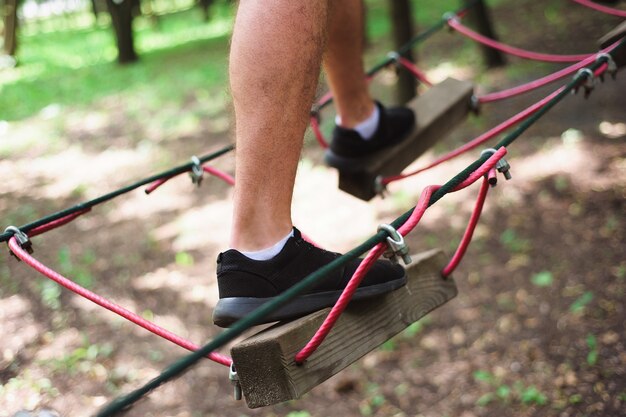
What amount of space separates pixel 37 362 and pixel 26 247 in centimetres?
163

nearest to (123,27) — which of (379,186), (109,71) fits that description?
(109,71)

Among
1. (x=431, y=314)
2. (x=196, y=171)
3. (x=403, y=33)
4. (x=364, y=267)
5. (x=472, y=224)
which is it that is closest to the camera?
(x=364, y=267)

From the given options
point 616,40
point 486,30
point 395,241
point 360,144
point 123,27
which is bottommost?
point 123,27

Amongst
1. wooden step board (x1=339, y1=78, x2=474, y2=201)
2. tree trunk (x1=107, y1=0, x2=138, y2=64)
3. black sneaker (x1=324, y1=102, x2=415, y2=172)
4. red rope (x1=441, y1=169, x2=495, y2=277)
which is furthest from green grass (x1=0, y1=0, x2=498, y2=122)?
red rope (x1=441, y1=169, x2=495, y2=277)

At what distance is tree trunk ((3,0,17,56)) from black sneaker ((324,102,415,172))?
11003mm

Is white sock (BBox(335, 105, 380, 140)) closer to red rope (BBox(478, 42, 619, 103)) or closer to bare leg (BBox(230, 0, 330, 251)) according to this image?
red rope (BBox(478, 42, 619, 103))

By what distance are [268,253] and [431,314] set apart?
7.33 ft

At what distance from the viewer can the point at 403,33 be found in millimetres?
5129

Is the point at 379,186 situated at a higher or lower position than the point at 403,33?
higher

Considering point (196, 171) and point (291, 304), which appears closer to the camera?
point (291, 304)

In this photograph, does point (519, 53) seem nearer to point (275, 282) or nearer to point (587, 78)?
point (587, 78)

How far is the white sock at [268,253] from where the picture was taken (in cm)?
114

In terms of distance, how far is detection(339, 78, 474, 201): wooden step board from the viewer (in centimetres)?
198

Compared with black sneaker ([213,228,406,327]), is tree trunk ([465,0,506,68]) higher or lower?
lower
